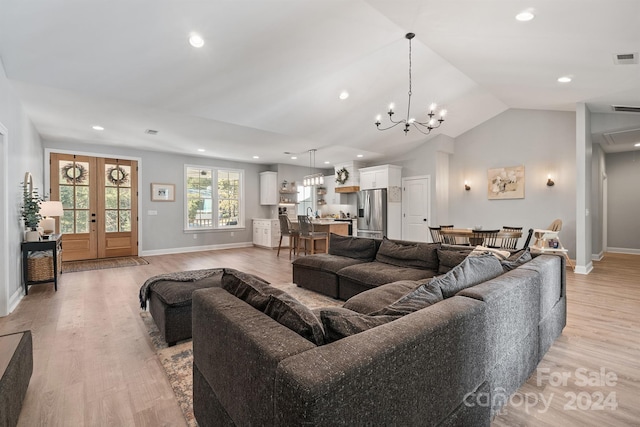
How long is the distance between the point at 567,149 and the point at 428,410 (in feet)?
22.9

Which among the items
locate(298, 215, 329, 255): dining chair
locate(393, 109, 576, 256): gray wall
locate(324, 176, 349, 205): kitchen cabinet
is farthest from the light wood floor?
locate(324, 176, 349, 205): kitchen cabinet

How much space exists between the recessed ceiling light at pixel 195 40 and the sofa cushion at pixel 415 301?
10.8 ft

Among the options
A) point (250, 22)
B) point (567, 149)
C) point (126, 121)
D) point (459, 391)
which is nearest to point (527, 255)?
point (459, 391)

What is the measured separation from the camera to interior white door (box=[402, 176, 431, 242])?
24.5ft

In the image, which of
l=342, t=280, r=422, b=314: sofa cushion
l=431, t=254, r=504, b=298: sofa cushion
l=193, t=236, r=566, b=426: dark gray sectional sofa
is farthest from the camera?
l=342, t=280, r=422, b=314: sofa cushion

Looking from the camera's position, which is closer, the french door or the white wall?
the white wall

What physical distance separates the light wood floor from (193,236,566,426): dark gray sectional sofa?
355 mm

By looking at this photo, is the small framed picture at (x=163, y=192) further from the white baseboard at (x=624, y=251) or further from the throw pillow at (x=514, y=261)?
the white baseboard at (x=624, y=251)

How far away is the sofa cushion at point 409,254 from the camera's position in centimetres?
338

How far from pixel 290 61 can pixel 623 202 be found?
8.99m

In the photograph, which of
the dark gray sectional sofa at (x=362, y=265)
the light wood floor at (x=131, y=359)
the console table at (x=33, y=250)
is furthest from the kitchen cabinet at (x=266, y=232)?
the console table at (x=33, y=250)

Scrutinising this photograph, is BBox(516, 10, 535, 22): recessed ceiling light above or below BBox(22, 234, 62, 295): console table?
above

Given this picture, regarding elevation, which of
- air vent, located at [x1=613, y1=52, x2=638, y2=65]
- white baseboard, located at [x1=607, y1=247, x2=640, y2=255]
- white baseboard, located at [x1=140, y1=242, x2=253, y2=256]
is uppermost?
air vent, located at [x1=613, y1=52, x2=638, y2=65]

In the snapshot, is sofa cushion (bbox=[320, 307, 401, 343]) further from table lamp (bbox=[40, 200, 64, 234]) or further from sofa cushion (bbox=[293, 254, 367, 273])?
table lamp (bbox=[40, 200, 64, 234])
